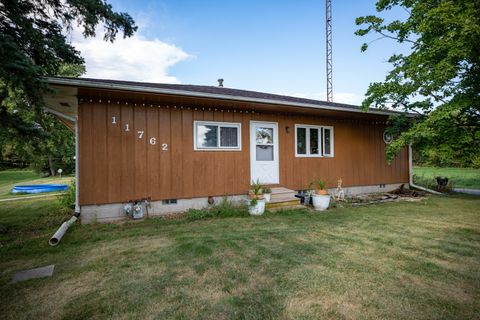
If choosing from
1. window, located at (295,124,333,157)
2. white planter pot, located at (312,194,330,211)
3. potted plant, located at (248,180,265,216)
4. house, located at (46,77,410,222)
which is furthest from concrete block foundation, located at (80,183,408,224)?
window, located at (295,124,333,157)

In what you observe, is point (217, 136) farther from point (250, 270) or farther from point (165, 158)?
point (250, 270)

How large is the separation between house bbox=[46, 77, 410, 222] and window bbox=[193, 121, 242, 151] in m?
0.03

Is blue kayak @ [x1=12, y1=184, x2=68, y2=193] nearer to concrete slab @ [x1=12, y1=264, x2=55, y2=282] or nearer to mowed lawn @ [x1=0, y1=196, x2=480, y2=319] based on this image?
mowed lawn @ [x1=0, y1=196, x2=480, y2=319]

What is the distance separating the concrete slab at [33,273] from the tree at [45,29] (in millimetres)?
2517

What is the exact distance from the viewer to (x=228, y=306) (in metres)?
2.08

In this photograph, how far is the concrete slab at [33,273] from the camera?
9.04ft

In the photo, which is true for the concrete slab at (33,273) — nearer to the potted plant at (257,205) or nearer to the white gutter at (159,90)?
the white gutter at (159,90)

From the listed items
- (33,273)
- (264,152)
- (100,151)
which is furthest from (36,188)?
(264,152)

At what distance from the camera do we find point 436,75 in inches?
233

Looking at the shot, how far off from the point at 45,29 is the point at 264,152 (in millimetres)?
5709

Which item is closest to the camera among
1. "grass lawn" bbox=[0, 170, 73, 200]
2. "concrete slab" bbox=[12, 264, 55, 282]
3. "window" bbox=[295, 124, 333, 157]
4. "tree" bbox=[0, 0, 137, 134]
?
"concrete slab" bbox=[12, 264, 55, 282]

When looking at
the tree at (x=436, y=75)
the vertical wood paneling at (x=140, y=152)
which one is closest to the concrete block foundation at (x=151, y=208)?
the vertical wood paneling at (x=140, y=152)

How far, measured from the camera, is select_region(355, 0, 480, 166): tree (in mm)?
5551

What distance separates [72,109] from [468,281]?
818 cm
